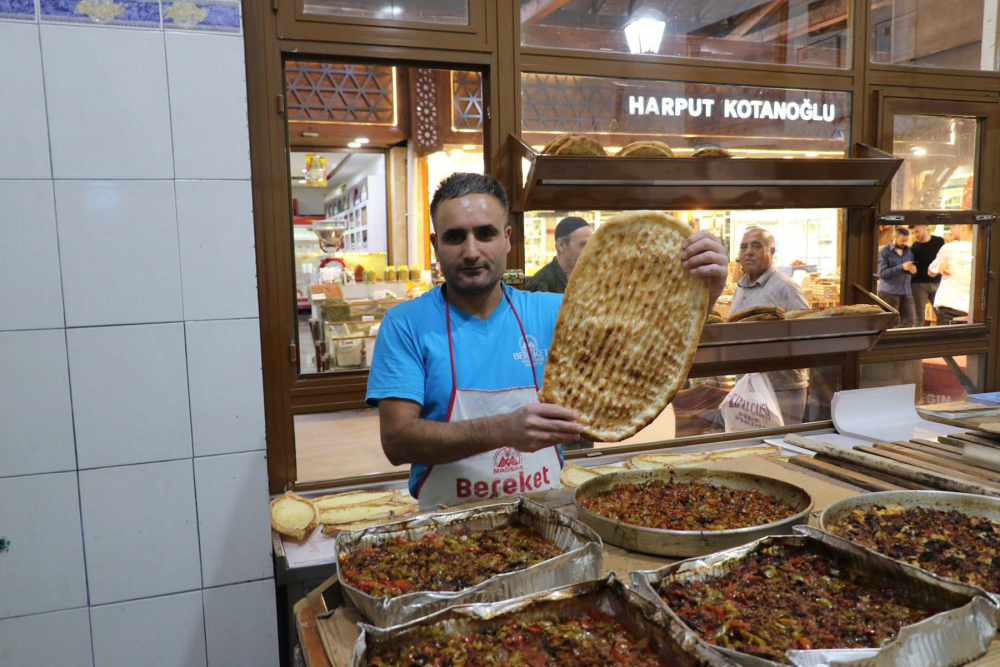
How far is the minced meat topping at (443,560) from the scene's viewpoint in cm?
132

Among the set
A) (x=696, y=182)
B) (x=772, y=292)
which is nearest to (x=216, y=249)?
(x=696, y=182)

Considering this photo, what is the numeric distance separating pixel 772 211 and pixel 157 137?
2971 mm

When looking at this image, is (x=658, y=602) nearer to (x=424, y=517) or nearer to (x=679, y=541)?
(x=679, y=541)

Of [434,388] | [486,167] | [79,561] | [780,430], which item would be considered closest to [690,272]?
[434,388]

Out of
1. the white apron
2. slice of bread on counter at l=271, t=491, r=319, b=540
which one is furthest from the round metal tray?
slice of bread on counter at l=271, t=491, r=319, b=540

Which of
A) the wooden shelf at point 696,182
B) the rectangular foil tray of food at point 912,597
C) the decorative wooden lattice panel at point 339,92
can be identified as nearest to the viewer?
the rectangular foil tray of food at point 912,597

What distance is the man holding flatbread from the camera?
6.29 feet

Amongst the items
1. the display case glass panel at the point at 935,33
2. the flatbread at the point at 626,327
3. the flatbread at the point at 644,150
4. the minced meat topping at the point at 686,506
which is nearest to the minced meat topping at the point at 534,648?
the minced meat topping at the point at 686,506

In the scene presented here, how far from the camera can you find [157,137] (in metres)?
2.20

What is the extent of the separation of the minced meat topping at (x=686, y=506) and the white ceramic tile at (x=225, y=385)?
1250 millimetres

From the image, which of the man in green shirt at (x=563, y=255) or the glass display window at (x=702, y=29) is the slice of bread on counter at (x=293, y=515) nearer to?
the man in green shirt at (x=563, y=255)

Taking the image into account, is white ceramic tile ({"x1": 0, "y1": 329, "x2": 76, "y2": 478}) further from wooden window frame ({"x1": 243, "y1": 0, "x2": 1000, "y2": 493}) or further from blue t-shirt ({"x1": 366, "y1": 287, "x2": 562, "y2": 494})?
blue t-shirt ({"x1": 366, "y1": 287, "x2": 562, "y2": 494})

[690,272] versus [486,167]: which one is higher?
[486,167]

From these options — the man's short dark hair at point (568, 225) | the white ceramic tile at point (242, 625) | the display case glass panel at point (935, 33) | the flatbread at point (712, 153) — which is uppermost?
the display case glass panel at point (935, 33)
